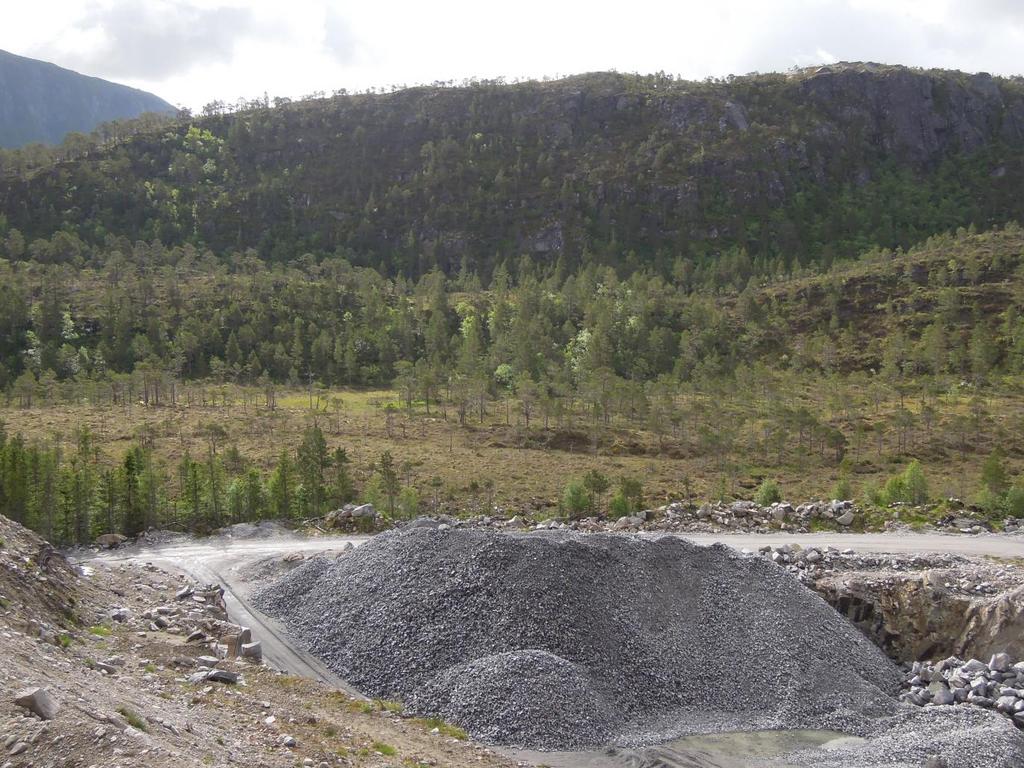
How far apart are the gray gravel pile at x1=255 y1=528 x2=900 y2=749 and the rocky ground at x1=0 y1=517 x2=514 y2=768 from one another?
6.39 ft

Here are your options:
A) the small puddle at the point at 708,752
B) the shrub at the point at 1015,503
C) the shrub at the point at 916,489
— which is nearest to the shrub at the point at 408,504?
the small puddle at the point at 708,752

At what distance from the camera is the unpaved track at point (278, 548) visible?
3184 centimetres

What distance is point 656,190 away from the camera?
188875 mm

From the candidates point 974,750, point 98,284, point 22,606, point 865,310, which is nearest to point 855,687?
point 974,750

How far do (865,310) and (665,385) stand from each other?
43750 millimetres

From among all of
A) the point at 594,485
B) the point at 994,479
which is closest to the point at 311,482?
the point at 594,485

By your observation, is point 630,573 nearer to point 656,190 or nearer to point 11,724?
point 11,724

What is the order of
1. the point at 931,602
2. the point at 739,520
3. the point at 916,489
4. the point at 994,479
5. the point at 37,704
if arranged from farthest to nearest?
the point at 916,489
the point at 994,479
the point at 739,520
the point at 931,602
the point at 37,704

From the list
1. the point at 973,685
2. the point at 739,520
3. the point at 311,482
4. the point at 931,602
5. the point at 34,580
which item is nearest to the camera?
the point at 973,685

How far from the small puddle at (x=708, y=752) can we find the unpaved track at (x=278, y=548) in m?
11.6

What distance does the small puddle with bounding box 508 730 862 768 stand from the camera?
19.2 m

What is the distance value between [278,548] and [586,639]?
65.8ft

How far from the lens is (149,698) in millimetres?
17578

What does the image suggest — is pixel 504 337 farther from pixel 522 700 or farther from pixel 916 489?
pixel 522 700
